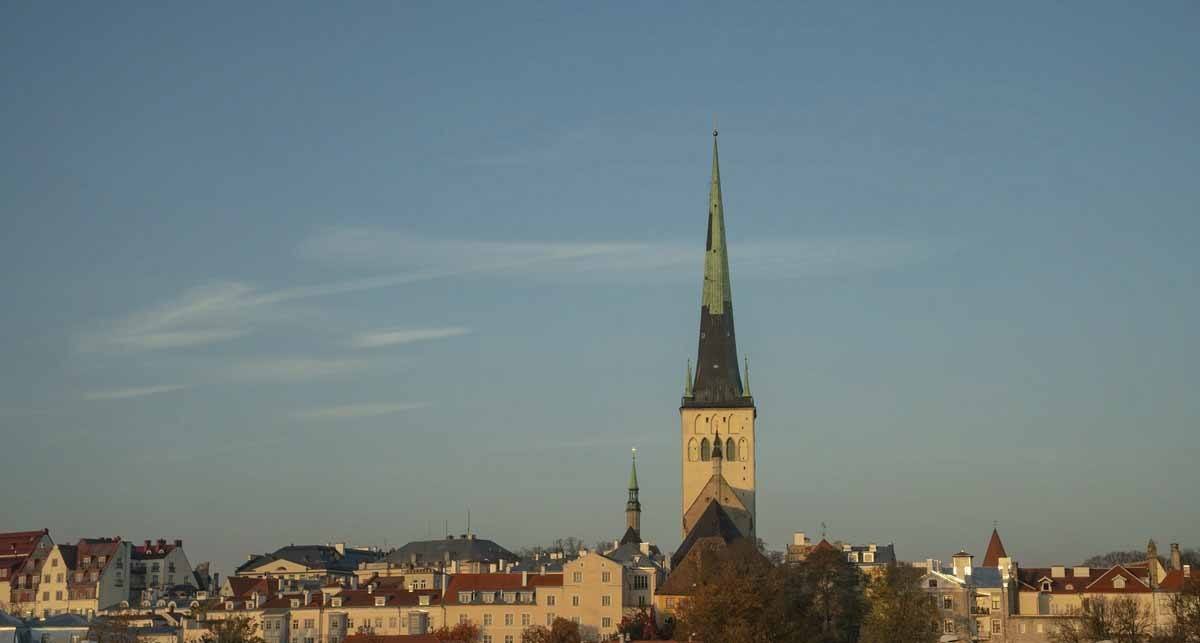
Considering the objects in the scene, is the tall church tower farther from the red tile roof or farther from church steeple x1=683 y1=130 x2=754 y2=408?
the red tile roof

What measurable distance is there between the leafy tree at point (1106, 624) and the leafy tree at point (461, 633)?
110 feet

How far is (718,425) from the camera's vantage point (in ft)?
457

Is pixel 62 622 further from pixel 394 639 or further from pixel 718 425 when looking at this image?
pixel 718 425

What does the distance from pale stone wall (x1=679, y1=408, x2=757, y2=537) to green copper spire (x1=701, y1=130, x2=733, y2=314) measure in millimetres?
8905

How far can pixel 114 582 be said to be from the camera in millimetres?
137750

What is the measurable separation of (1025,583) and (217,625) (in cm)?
5054

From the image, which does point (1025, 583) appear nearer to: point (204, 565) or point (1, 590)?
point (1, 590)

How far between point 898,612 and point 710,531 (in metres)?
25.9

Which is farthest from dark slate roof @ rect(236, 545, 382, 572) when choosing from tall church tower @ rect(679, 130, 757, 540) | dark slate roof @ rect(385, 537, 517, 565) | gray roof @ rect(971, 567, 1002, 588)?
gray roof @ rect(971, 567, 1002, 588)

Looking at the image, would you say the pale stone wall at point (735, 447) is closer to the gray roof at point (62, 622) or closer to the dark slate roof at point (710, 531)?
the dark slate roof at point (710, 531)

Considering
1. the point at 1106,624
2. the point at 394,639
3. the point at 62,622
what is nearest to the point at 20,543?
the point at 62,622

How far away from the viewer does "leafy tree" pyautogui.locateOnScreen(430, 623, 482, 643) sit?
104 metres

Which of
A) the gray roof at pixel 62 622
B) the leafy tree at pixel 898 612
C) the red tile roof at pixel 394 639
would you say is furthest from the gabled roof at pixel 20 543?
the leafy tree at pixel 898 612

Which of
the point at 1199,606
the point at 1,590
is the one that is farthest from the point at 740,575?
the point at 1,590
